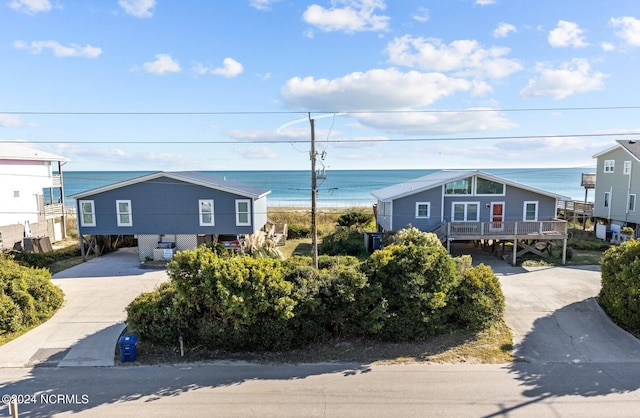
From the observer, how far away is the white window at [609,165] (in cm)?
2912

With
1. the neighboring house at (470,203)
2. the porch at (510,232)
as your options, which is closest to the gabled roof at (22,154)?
the neighboring house at (470,203)

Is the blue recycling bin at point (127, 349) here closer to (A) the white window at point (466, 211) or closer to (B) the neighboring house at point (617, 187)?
(A) the white window at point (466, 211)

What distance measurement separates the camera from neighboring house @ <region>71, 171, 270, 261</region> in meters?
21.6

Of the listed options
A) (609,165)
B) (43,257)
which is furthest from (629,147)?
(43,257)

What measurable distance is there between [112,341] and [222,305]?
4.21 m

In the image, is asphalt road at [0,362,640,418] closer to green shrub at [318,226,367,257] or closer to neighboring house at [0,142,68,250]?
green shrub at [318,226,367,257]

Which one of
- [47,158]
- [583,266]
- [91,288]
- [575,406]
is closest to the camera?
[575,406]

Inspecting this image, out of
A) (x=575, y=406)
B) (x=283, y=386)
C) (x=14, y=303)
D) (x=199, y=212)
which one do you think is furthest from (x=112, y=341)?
(x=575, y=406)

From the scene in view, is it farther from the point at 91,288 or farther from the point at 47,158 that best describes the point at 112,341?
the point at 47,158

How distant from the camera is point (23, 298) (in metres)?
12.9

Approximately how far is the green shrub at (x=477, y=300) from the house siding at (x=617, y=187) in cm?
2111

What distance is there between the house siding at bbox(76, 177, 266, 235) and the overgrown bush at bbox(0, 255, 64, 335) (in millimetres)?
7598

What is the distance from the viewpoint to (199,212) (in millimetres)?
21859

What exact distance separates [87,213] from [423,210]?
64.3ft
